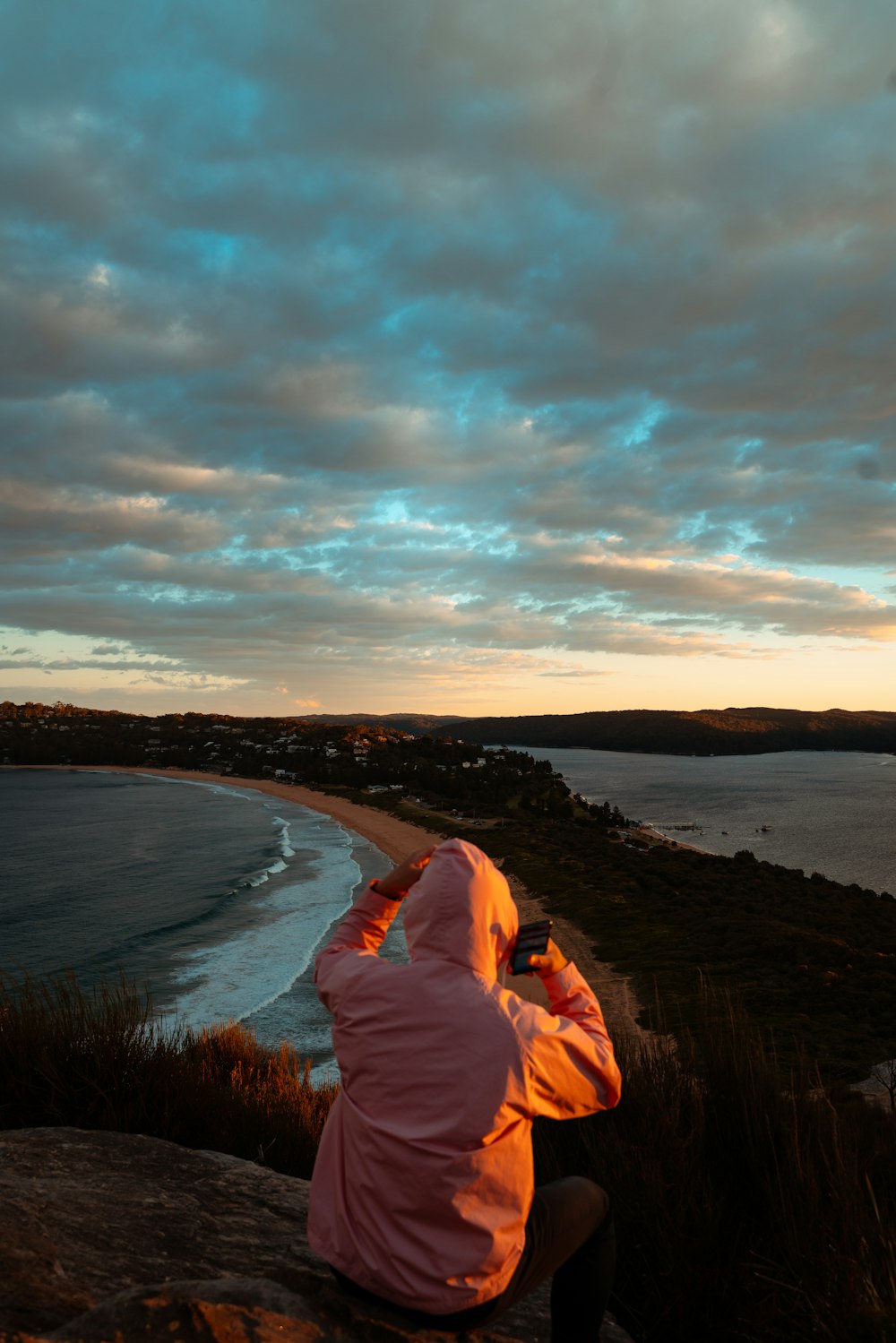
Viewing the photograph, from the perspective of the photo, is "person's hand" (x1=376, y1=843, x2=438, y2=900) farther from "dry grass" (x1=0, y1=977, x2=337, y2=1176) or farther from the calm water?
the calm water

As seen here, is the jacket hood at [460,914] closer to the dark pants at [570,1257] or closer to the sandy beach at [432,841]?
the dark pants at [570,1257]

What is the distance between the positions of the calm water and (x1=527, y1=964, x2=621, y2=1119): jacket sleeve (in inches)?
1441

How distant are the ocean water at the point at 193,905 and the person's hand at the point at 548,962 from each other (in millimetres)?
6221

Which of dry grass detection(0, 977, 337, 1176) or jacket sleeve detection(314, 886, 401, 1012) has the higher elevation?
jacket sleeve detection(314, 886, 401, 1012)

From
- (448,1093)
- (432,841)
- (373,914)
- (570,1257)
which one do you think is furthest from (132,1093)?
(432,841)

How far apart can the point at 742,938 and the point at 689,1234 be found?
16546 millimetres

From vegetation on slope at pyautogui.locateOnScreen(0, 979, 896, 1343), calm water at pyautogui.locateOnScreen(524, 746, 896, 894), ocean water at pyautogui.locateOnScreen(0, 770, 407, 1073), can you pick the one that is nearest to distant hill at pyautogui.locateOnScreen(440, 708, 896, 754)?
calm water at pyautogui.locateOnScreen(524, 746, 896, 894)

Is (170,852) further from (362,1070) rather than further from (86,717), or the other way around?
(86,717)

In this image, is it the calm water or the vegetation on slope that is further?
the calm water

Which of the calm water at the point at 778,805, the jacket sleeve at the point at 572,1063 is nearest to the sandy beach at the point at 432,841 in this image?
the jacket sleeve at the point at 572,1063

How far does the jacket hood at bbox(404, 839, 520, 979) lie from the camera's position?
6.97 ft

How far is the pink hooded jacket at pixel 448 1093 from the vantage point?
2.03 meters

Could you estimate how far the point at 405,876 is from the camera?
8.58 feet

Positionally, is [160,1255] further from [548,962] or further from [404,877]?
[548,962]
